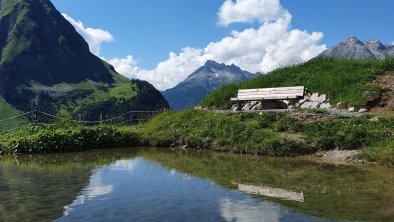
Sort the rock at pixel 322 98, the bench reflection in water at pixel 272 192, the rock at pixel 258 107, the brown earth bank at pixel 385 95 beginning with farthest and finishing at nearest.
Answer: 1. the rock at pixel 258 107
2. the rock at pixel 322 98
3. the brown earth bank at pixel 385 95
4. the bench reflection in water at pixel 272 192

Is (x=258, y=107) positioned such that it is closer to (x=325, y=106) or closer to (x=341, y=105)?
(x=325, y=106)

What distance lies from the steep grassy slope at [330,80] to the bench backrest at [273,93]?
1.76 metres

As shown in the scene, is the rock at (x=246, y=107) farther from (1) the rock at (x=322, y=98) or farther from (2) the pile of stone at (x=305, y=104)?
(1) the rock at (x=322, y=98)

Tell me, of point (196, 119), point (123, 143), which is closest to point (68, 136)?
point (123, 143)

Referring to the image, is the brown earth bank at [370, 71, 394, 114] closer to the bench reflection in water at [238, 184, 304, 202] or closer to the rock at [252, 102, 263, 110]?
the rock at [252, 102, 263, 110]

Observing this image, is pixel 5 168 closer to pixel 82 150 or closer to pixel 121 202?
pixel 82 150

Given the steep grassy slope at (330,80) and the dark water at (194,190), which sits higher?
the steep grassy slope at (330,80)

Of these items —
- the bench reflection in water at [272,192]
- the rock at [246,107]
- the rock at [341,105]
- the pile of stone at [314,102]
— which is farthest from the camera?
the rock at [246,107]

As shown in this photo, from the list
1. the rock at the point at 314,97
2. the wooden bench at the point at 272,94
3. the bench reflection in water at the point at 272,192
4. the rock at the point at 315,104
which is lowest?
the bench reflection in water at the point at 272,192

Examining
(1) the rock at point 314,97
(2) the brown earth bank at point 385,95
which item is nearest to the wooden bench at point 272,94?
(1) the rock at point 314,97

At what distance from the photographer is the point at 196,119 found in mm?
29594

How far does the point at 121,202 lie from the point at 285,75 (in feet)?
86.1

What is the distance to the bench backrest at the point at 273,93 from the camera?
3116 centimetres

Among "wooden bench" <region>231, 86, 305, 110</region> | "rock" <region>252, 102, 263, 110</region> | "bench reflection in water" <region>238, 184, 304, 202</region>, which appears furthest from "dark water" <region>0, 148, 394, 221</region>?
"rock" <region>252, 102, 263, 110</region>
